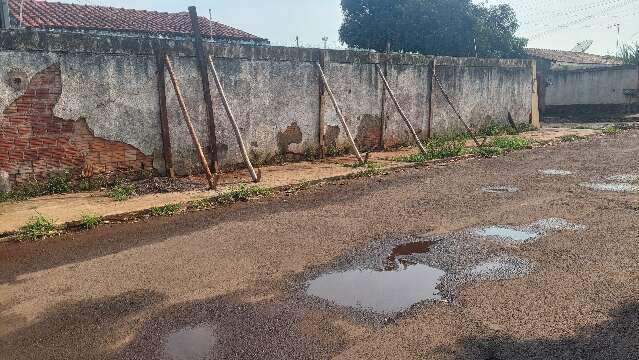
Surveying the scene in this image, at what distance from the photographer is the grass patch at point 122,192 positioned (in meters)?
6.86

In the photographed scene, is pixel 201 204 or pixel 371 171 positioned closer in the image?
pixel 201 204

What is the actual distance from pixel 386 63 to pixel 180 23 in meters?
16.5

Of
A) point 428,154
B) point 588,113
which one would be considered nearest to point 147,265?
point 428,154

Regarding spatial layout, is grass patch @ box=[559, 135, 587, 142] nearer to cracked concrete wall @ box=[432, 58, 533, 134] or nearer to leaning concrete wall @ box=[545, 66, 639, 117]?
cracked concrete wall @ box=[432, 58, 533, 134]

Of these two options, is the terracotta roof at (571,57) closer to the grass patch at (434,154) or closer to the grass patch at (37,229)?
the grass patch at (434,154)

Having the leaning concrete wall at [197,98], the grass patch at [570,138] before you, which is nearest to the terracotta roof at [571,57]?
the grass patch at [570,138]

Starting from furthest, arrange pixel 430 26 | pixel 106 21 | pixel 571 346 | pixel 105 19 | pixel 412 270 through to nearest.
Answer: pixel 430 26 → pixel 105 19 → pixel 106 21 → pixel 412 270 → pixel 571 346

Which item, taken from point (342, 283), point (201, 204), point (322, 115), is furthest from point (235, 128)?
point (342, 283)

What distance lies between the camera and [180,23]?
81.3 ft

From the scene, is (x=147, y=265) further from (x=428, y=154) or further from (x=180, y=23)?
(x=180, y=23)

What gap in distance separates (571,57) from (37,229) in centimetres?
3626

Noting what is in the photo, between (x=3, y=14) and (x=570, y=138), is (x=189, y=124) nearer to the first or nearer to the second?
(x=3, y=14)

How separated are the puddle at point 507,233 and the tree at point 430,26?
22.7m

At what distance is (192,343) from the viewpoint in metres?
2.95
